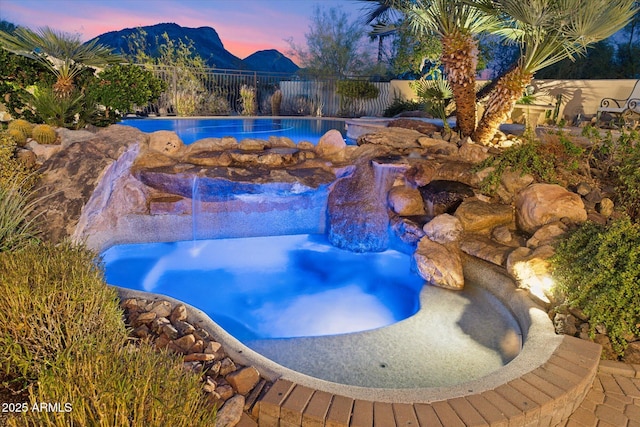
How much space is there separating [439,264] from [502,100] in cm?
355

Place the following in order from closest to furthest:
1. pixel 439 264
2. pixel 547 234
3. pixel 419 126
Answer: pixel 547 234
pixel 439 264
pixel 419 126

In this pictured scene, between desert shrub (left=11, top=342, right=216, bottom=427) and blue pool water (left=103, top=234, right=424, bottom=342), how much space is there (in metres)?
2.00

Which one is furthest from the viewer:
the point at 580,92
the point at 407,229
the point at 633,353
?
the point at 580,92

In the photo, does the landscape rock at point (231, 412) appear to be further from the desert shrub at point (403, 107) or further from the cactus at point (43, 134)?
the desert shrub at point (403, 107)

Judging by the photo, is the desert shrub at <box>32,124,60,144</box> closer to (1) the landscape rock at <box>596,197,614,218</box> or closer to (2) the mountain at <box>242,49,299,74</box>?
(1) the landscape rock at <box>596,197,614,218</box>

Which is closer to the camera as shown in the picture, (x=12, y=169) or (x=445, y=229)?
(x=12, y=169)

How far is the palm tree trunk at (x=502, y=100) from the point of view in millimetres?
6366

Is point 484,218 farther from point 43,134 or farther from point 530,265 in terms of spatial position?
point 43,134

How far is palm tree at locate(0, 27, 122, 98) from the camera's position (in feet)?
18.8

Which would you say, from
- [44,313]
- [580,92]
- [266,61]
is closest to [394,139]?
[44,313]

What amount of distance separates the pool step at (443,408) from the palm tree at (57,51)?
19.1 ft

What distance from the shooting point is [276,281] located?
4.85m

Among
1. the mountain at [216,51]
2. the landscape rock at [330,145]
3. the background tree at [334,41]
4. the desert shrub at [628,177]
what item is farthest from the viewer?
the mountain at [216,51]

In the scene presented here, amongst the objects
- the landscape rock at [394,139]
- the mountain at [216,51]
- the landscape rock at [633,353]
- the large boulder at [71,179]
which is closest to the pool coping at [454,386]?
the landscape rock at [633,353]
